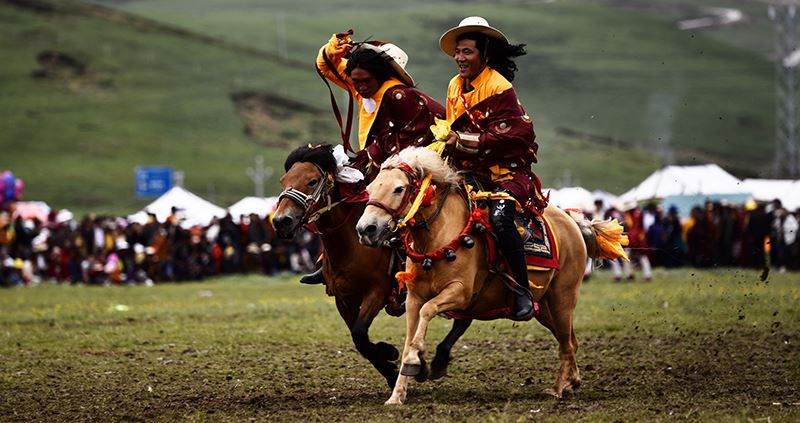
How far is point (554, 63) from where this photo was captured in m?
114

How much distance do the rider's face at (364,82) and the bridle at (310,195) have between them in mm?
1214

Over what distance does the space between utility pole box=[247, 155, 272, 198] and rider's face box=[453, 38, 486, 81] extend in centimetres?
6140

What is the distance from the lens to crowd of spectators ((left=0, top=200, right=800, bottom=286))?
110 feet

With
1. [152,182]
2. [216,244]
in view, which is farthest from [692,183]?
[152,182]

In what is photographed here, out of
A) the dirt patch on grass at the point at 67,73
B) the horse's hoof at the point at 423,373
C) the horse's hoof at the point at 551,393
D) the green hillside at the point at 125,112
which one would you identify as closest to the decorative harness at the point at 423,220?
the horse's hoof at the point at 423,373

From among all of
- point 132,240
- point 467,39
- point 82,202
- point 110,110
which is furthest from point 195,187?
point 467,39

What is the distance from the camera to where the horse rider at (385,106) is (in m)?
11.8

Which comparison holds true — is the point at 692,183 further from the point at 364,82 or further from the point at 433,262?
the point at 433,262

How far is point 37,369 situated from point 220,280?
2225 cm

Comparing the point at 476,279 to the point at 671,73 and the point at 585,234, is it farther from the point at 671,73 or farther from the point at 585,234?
the point at 671,73

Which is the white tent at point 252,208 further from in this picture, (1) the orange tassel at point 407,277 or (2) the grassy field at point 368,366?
(1) the orange tassel at point 407,277

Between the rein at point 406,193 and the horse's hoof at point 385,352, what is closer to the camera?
the rein at point 406,193

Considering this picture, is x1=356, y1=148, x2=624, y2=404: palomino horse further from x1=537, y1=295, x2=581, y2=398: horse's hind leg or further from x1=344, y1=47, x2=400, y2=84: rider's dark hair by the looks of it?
x1=344, y1=47, x2=400, y2=84: rider's dark hair

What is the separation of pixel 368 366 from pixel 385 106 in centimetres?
341
